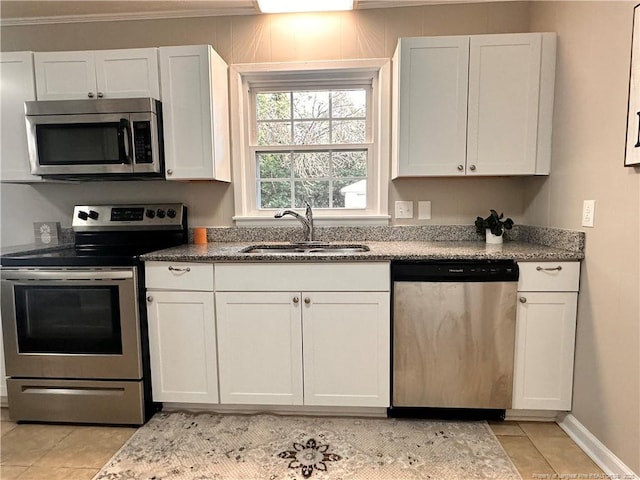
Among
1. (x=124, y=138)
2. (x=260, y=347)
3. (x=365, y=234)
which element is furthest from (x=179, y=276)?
(x=365, y=234)

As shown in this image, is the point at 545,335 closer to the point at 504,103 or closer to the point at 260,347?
the point at 504,103

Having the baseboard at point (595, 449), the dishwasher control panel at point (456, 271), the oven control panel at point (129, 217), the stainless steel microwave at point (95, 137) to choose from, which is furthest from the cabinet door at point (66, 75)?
the baseboard at point (595, 449)

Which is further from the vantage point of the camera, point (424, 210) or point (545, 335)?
point (424, 210)

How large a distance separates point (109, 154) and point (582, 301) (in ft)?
8.65

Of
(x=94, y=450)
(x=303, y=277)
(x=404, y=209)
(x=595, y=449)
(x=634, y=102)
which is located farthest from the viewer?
(x=404, y=209)

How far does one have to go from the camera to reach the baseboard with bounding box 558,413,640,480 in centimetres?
150

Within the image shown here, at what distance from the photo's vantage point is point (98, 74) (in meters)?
2.12

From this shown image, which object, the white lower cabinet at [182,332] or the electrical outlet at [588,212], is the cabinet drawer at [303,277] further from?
the electrical outlet at [588,212]

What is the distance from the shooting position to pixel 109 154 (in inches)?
81.7

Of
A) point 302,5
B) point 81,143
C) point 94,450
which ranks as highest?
point 302,5

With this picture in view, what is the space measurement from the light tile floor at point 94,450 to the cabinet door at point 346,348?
0.66 meters

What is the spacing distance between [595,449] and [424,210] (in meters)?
1.48

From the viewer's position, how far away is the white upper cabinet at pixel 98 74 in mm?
2102

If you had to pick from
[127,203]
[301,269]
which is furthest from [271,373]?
[127,203]
